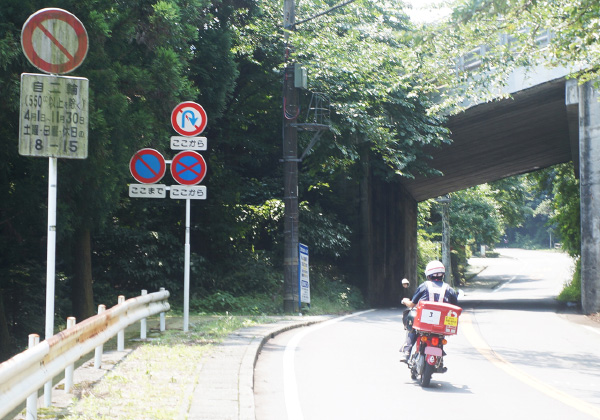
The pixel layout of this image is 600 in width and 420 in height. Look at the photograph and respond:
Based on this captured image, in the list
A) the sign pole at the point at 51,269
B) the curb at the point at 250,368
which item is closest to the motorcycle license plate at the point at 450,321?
the curb at the point at 250,368

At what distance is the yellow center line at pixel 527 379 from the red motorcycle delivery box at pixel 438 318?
1.15 meters

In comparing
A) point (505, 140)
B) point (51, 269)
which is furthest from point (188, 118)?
point (505, 140)

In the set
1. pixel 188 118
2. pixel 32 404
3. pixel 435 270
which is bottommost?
pixel 32 404

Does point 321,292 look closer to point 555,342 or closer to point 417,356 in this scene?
point 555,342

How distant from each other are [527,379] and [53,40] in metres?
6.36

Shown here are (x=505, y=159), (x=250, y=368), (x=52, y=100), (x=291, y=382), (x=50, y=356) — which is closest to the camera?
(x=50, y=356)

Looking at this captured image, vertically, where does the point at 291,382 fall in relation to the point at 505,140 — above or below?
below

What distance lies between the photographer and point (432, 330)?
8.12 m

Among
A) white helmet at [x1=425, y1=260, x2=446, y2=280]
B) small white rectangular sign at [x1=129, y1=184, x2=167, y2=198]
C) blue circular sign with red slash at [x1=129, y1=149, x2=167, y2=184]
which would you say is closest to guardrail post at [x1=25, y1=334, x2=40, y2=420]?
white helmet at [x1=425, y1=260, x2=446, y2=280]

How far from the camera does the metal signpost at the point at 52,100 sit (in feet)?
20.5

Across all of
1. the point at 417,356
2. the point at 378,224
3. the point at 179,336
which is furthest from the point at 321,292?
the point at 417,356

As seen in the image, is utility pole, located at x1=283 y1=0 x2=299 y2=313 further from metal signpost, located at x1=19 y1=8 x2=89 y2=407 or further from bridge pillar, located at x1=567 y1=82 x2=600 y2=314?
metal signpost, located at x1=19 y1=8 x2=89 y2=407

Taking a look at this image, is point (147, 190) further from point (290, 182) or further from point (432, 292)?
point (290, 182)

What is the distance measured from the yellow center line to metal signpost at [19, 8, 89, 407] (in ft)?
16.1
